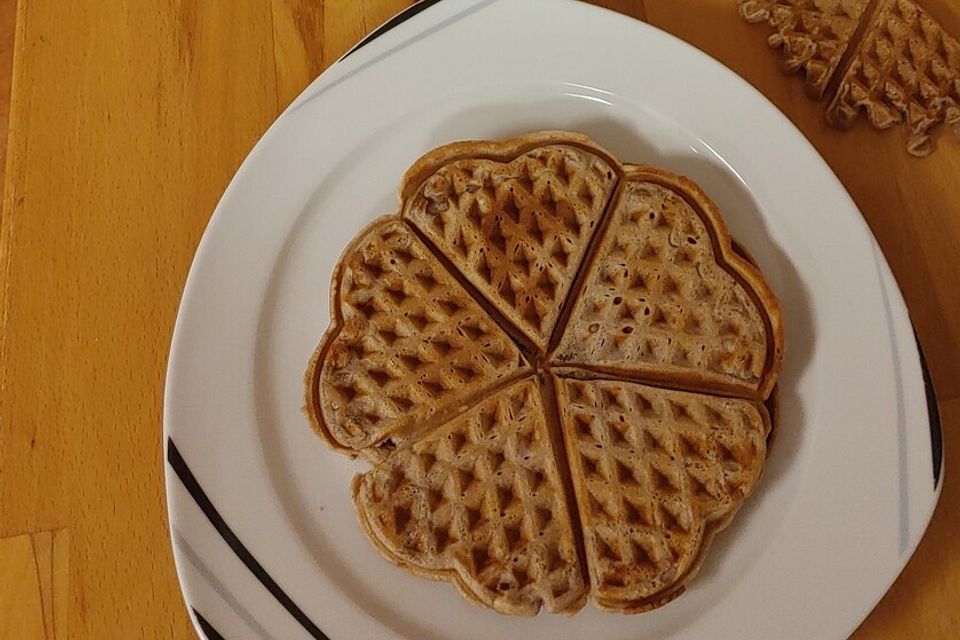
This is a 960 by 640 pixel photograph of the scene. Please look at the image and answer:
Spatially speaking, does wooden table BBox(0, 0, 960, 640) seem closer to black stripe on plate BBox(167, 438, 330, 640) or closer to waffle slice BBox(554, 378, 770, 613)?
black stripe on plate BBox(167, 438, 330, 640)

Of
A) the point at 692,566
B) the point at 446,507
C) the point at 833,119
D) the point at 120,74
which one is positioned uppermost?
the point at 120,74

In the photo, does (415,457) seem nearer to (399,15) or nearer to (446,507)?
(446,507)

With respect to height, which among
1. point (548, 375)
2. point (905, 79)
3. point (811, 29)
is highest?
point (811, 29)

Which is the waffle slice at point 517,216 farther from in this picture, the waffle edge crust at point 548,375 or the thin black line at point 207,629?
the thin black line at point 207,629

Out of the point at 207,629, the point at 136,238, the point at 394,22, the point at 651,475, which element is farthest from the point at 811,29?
the point at 207,629

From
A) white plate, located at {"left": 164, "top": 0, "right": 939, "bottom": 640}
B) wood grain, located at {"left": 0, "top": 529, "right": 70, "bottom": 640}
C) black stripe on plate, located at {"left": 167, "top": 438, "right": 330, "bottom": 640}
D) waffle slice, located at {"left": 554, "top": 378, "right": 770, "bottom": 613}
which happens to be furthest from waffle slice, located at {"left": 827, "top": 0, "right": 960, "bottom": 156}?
wood grain, located at {"left": 0, "top": 529, "right": 70, "bottom": 640}

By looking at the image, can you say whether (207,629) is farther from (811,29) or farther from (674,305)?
(811,29)

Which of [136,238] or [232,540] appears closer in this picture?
[232,540]

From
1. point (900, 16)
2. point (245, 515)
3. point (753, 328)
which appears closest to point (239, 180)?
point (245, 515)
